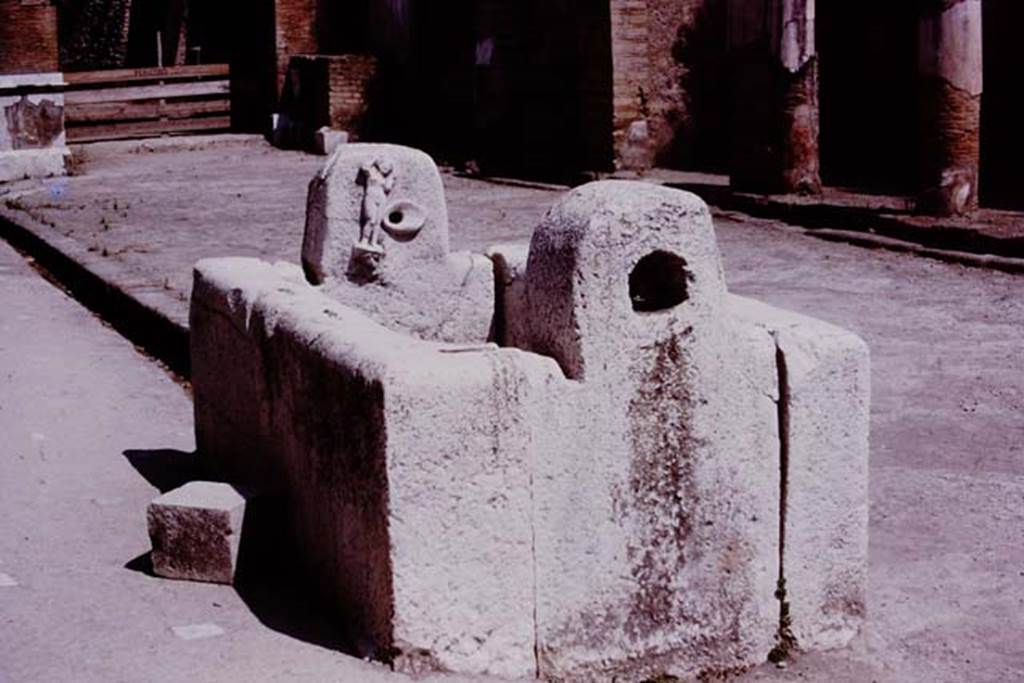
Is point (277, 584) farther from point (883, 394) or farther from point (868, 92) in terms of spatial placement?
point (868, 92)

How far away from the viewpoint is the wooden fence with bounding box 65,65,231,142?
2131 cm

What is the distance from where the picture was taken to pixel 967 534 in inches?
211

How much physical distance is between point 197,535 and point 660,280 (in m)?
1.40

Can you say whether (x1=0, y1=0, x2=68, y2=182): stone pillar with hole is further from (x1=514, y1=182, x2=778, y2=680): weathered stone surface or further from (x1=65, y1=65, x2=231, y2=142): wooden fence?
(x1=514, y1=182, x2=778, y2=680): weathered stone surface

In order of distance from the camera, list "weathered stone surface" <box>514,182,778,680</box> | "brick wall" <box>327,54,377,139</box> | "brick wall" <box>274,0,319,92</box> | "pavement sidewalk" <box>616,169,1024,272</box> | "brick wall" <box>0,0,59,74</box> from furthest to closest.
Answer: "brick wall" <box>274,0,319,92</box>, "brick wall" <box>327,54,377,139</box>, "brick wall" <box>0,0,59,74</box>, "pavement sidewalk" <box>616,169,1024,272</box>, "weathered stone surface" <box>514,182,778,680</box>

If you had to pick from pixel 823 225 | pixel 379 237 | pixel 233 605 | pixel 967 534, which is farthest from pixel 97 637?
pixel 823 225

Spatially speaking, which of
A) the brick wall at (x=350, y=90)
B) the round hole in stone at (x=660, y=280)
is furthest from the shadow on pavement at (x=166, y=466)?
the brick wall at (x=350, y=90)

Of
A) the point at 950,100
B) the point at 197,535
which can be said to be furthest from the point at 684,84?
the point at 197,535

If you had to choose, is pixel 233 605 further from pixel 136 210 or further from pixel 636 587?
pixel 136 210

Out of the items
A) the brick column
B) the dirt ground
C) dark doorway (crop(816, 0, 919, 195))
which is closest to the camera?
the dirt ground

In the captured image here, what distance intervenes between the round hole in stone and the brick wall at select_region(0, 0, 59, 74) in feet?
51.6

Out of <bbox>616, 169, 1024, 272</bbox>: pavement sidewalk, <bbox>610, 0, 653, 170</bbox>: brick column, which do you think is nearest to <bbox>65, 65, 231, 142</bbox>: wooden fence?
<bbox>610, 0, 653, 170</bbox>: brick column

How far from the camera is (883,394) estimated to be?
7.16m

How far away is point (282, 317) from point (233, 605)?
30.4 inches
